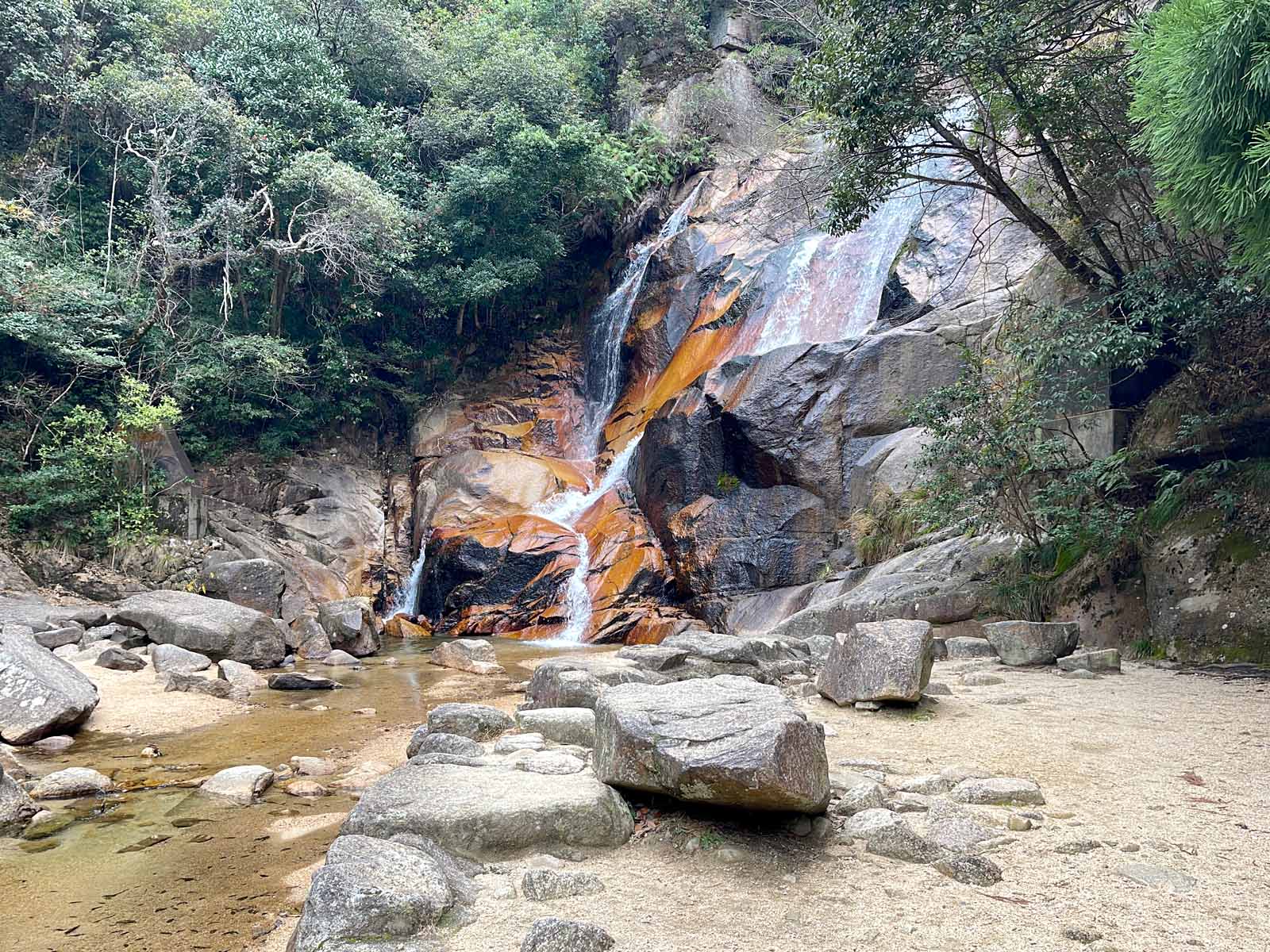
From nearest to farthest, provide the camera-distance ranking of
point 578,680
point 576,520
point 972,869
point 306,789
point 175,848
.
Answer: point 972,869 → point 175,848 → point 306,789 → point 578,680 → point 576,520

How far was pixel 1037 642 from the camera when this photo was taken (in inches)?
253

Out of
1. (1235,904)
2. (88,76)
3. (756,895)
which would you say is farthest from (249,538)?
(1235,904)

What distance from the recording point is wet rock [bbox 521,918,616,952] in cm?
224

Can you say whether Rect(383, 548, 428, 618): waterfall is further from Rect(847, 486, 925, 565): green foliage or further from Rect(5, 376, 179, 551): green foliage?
Rect(847, 486, 925, 565): green foliage

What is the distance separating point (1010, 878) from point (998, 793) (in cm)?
75

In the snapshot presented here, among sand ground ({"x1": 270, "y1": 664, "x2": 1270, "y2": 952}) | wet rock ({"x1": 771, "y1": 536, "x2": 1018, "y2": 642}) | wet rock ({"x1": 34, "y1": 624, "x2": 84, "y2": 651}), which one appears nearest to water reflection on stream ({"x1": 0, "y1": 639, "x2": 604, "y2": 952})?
sand ground ({"x1": 270, "y1": 664, "x2": 1270, "y2": 952})

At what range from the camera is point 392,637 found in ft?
47.8

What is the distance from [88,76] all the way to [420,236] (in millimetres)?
7344

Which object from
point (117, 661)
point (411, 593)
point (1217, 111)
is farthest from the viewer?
point (411, 593)

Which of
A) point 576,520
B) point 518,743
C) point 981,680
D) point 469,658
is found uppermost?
point 576,520

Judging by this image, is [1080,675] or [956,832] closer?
[956,832]

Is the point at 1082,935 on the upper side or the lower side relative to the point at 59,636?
upper

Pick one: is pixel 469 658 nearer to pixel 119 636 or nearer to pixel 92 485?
pixel 119 636

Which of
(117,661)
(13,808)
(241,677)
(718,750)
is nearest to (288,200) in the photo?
(117,661)
